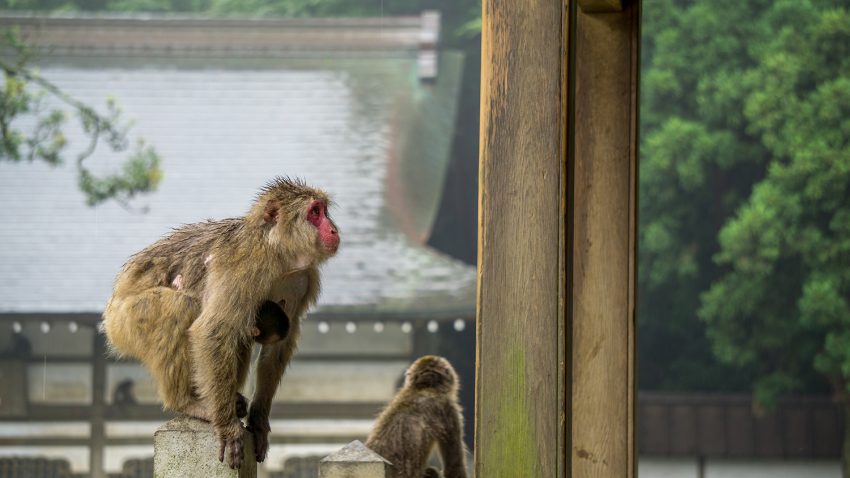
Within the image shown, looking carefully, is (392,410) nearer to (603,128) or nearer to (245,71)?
(603,128)

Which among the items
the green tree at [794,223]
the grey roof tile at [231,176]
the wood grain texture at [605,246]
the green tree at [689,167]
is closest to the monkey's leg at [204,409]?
the wood grain texture at [605,246]

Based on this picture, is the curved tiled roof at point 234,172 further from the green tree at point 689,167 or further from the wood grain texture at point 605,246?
the wood grain texture at point 605,246

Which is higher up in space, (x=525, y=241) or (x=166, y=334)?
(x=525, y=241)

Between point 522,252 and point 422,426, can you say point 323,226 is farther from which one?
point 422,426

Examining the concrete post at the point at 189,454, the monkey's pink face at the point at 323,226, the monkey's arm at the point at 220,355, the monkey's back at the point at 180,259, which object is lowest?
the concrete post at the point at 189,454

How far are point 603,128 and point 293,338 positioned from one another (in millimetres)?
1073

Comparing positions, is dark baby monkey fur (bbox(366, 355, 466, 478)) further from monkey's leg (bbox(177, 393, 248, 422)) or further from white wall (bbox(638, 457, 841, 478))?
white wall (bbox(638, 457, 841, 478))

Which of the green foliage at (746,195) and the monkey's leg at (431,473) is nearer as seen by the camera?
the monkey's leg at (431,473)

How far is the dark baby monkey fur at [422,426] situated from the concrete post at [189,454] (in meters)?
1.15

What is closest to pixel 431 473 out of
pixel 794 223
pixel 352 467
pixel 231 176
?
pixel 352 467

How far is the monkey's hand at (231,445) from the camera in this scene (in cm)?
330

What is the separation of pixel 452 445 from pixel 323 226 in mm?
1386

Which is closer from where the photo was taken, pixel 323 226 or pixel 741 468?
pixel 323 226

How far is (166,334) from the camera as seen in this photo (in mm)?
3502
